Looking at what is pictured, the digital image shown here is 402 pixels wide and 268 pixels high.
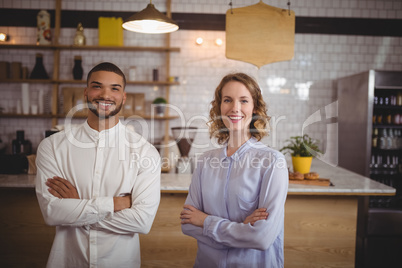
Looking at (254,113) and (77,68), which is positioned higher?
(77,68)

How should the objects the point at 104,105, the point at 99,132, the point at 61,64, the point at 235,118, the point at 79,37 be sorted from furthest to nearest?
1. the point at 61,64
2. the point at 79,37
3. the point at 99,132
4. the point at 104,105
5. the point at 235,118

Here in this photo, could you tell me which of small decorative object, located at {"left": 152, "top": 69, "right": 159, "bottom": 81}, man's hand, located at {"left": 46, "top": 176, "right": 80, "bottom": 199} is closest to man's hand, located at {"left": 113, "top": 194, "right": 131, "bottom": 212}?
man's hand, located at {"left": 46, "top": 176, "right": 80, "bottom": 199}

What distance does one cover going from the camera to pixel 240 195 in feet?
5.21

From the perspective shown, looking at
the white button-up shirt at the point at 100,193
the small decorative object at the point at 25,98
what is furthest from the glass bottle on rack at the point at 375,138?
the small decorative object at the point at 25,98

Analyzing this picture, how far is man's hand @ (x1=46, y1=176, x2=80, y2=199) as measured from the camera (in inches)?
68.9

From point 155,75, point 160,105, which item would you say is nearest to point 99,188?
point 160,105

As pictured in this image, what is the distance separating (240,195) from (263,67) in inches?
145

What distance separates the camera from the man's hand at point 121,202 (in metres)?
1.77

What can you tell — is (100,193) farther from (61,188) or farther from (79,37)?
(79,37)

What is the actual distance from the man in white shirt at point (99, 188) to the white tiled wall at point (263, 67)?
3112 millimetres

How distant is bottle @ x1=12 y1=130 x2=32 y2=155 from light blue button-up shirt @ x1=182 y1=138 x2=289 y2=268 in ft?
11.4

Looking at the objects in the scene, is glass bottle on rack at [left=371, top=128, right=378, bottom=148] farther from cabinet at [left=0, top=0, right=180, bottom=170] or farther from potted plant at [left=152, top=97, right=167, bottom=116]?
potted plant at [left=152, top=97, right=167, bottom=116]

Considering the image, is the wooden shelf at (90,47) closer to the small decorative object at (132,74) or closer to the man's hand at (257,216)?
the small decorative object at (132,74)

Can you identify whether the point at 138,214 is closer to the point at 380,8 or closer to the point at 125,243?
the point at 125,243
